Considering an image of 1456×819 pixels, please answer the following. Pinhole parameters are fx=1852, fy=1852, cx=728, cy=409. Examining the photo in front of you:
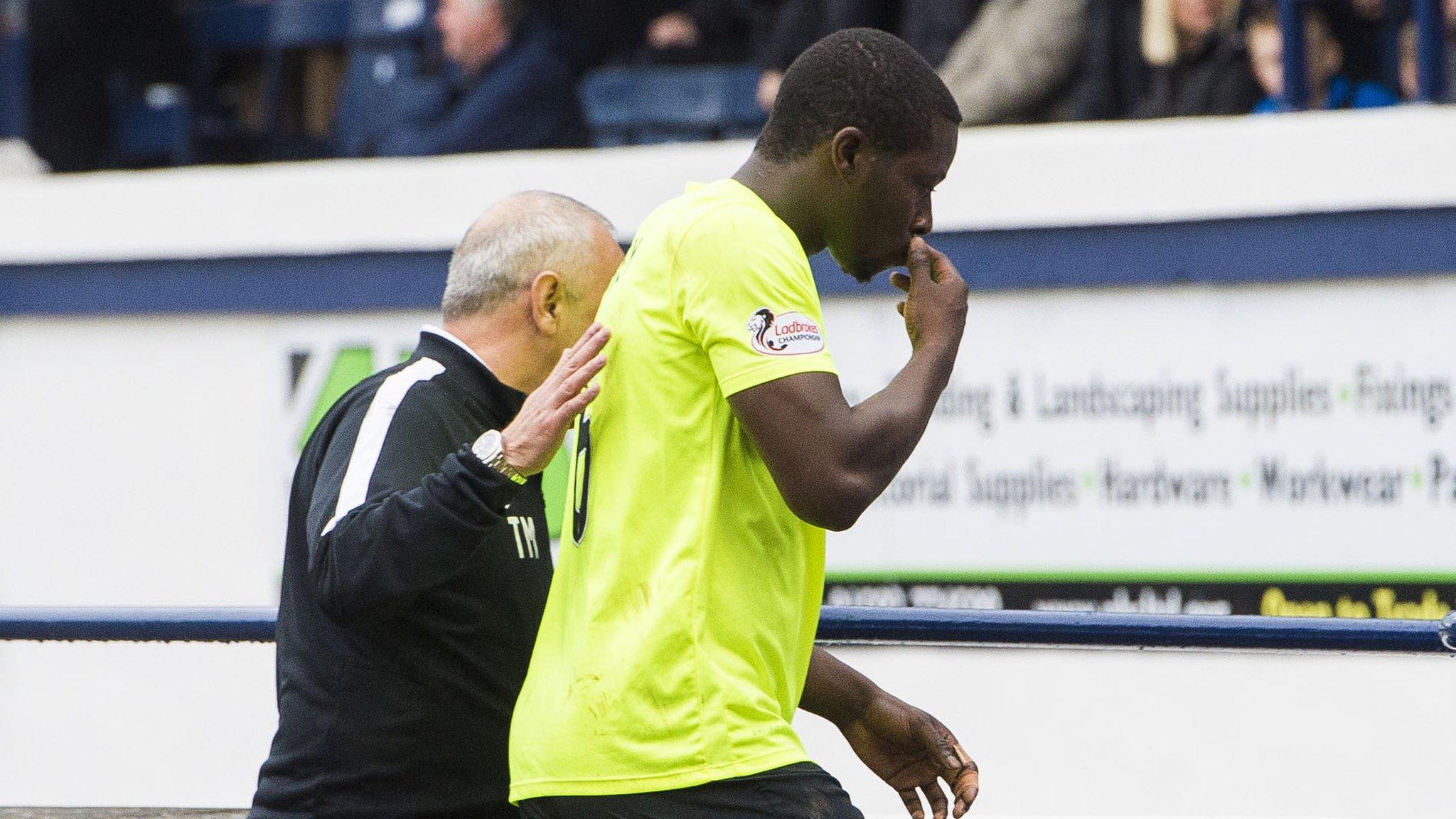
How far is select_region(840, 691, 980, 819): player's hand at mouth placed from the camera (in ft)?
8.15

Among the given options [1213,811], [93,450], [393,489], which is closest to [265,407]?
[93,450]

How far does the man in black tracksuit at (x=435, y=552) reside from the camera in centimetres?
228

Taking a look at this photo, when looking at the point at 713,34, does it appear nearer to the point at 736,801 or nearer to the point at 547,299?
the point at 547,299

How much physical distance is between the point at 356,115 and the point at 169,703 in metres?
3.29

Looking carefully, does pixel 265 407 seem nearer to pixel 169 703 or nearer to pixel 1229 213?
pixel 169 703

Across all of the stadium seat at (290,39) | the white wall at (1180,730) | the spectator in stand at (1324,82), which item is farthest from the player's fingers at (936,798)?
the stadium seat at (290,39)

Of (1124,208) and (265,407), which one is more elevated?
(1124,208)

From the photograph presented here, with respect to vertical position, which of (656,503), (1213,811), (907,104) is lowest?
(1213,811)

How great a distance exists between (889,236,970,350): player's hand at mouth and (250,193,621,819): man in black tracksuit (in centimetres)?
46

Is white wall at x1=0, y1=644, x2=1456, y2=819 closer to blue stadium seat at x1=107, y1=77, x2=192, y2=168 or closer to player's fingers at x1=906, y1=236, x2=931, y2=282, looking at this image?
player's fingers at x1=906, y1=236, x2=931, y2=282

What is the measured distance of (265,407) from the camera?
6.22 metres

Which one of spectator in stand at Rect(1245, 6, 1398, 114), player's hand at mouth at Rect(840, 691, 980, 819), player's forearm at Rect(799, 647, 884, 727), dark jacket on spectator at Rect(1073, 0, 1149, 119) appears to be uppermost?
dark jacket on spectator at Rect(1073, 0, 1149, 119)

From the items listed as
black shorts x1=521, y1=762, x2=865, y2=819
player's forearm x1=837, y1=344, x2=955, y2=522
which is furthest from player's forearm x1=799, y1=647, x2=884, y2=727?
Result: player's forearm x1=837, y1=344, x2=955, y2=522

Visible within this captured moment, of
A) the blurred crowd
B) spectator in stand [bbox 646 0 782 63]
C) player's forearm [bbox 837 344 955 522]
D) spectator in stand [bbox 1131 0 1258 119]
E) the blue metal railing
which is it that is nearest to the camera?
player's forearm [bbox 837 344 955 522]
